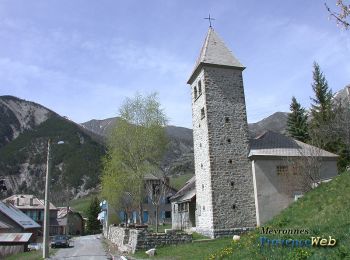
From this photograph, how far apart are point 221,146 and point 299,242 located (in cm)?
2013

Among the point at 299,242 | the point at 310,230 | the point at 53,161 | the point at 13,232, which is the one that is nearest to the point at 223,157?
the point at 310,230

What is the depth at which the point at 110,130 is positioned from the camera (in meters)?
38.3

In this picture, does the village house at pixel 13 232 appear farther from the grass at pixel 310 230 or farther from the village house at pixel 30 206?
the village house at pixel 30 206

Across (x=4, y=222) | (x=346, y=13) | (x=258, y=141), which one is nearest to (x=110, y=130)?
(x=258, y=141)

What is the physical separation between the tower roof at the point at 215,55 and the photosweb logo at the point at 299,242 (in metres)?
22.4

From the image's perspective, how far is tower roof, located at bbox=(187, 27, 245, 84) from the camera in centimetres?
3278

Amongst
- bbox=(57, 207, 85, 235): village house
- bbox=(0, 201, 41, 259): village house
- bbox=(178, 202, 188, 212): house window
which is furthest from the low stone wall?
bbox=(57, 207, 85, 235): village house

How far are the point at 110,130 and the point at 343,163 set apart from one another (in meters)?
23.5

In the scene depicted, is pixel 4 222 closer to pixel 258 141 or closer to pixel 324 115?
pixel 258 141

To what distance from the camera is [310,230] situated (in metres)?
12.4

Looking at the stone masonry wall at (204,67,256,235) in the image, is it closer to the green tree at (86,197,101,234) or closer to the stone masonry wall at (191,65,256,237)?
the stone masonry wall at (191,65,256,237)

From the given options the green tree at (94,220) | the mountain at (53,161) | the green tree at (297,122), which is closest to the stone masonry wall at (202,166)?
the green tree at (297,122)

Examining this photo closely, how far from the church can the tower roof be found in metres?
0.09

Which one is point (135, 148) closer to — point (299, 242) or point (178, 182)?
point (299, 242)
